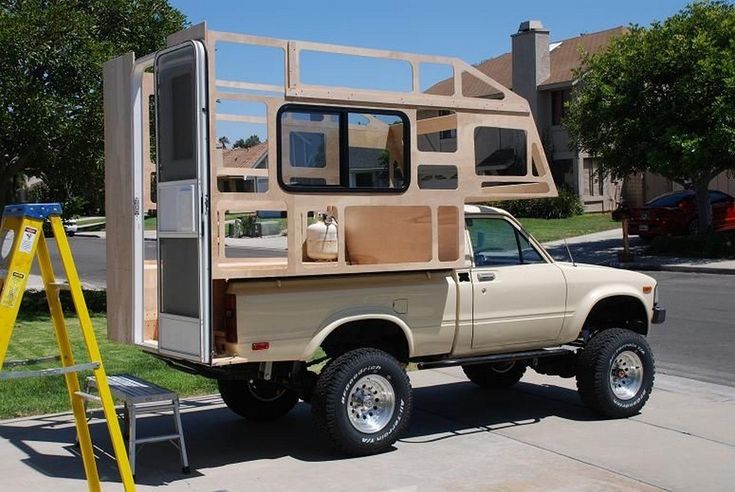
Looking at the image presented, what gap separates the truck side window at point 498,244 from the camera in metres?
7.67

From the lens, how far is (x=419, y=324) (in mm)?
7020

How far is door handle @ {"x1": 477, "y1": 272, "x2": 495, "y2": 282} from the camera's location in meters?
7.37

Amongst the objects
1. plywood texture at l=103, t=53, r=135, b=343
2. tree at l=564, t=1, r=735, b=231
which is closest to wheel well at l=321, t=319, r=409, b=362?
plywood texture at l=103, t=53, r=135, b=343

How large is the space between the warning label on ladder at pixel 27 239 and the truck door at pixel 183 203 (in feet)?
5.24

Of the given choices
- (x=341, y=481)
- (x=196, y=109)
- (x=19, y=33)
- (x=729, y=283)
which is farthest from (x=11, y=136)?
(x=729, y=283)

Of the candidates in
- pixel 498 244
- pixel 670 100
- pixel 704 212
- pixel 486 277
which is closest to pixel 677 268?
pixel 704 212

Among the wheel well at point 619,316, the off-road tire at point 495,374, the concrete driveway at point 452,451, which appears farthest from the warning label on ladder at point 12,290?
the off-road tire at point 495,374

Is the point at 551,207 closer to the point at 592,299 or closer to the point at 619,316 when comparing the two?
the point at 619,316

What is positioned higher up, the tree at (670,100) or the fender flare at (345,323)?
the tree at (670,100)

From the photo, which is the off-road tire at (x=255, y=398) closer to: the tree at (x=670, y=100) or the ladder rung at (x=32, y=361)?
the ladder rung at (x=32, y=361)

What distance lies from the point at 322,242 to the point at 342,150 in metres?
0.71

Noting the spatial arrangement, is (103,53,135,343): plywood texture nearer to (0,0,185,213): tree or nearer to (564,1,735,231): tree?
(0,0,185,213): tree

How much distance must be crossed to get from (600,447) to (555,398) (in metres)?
1.81

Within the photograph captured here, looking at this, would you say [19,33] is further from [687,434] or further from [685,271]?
[685,271]
